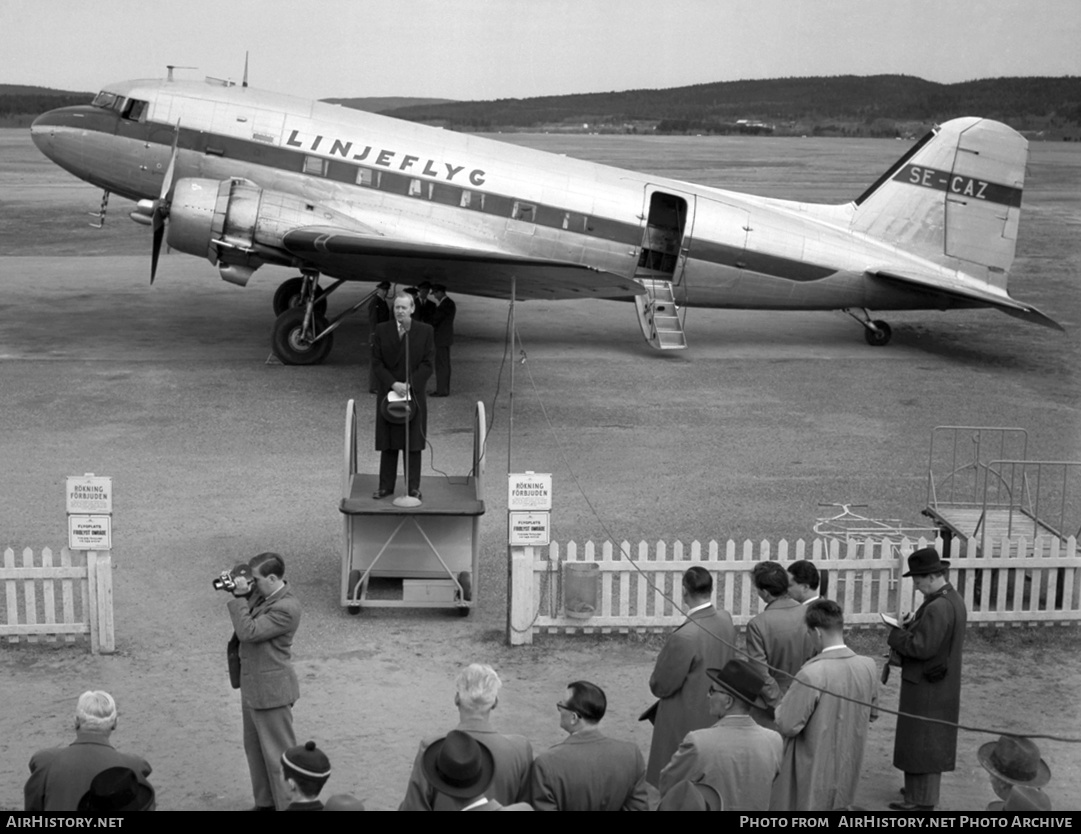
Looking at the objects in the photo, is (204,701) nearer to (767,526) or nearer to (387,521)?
(387,521)

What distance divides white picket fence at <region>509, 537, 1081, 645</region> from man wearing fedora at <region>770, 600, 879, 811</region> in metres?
2.84

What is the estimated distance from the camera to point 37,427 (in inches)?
597

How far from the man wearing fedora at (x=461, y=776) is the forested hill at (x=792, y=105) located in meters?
21.7

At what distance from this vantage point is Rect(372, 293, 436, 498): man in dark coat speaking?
1045 centimetres

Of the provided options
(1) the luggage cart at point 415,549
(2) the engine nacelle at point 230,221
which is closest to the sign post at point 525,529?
(1) the luggage cart at point 415,549

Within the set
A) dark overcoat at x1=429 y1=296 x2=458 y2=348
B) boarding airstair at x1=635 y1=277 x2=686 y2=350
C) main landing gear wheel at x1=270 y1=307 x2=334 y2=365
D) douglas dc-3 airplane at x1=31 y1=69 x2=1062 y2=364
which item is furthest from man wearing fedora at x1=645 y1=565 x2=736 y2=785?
boarding airstair at x1=635 y1=277 x2=686 y2=350

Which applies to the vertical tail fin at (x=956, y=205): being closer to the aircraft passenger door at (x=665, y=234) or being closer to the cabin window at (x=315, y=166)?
the aircraft passenger door at (x=665, y=234)

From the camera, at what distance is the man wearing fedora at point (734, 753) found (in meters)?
5.66

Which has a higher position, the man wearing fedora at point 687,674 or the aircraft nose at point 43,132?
the aircraft nose at point 43,132

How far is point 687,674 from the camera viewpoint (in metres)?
7.05

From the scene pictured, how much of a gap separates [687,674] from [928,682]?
5.01ft

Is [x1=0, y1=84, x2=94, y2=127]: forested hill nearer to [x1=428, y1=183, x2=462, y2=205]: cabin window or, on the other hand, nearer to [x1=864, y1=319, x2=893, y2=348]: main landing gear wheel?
[x1=428, y1=183, x2=462, y2=205]: cabin window

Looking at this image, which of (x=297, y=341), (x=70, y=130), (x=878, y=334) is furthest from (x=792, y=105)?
(x=297, y=341)
